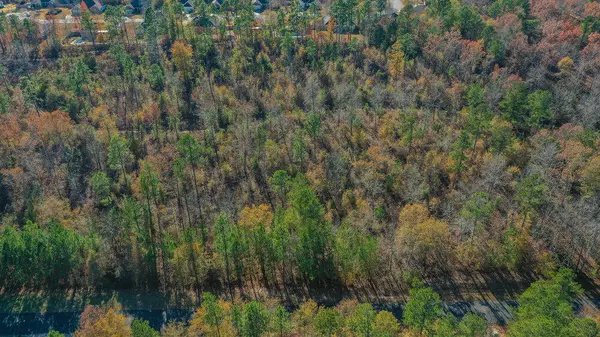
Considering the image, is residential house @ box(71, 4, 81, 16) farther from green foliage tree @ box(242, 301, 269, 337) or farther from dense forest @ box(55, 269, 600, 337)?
green foliage tree @ box(242, 301, 269, 337)

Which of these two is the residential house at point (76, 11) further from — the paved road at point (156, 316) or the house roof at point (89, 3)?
the paved road at point (156, 316)

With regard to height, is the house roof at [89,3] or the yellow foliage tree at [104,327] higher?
the house roof at [89,3]

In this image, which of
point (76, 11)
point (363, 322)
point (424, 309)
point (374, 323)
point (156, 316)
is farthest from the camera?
point (76, 11)

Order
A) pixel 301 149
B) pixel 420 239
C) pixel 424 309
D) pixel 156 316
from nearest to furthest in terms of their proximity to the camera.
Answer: pixel 424 309 → pixel 156 316 → pixel 420 239 → pixel 301 149

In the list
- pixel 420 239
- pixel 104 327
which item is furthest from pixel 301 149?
pixel 104 327

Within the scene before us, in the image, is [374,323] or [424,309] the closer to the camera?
[374,323]

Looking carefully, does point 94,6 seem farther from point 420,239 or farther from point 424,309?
point 424,309

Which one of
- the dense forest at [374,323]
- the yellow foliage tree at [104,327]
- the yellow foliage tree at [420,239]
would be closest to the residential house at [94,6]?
the dense forest at [374,323]

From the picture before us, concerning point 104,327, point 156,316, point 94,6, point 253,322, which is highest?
point 94,6
